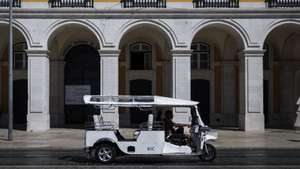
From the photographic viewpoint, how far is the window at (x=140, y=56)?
37.6 m

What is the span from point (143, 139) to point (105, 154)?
1230 millimetres

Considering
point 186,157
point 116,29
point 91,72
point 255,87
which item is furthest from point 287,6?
point 186,157

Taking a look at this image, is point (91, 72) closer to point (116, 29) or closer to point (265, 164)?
point (116, 29)

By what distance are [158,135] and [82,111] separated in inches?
822

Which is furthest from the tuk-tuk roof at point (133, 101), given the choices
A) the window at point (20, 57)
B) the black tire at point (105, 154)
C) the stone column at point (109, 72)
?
the window at point (20, 57)

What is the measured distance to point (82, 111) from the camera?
124 feet

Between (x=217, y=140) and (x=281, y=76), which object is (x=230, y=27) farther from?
(x=217, y=140)

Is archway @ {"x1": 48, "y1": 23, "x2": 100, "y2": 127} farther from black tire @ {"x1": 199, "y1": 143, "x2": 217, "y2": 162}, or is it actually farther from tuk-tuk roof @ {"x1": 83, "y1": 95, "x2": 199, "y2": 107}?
black tire @ {"x1": 199, "y1": 143, "x2": 217, "y2": 162}

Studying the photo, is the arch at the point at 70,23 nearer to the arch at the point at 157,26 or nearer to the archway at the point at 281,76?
the arch at the point at 157,26

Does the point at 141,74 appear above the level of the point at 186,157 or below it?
above

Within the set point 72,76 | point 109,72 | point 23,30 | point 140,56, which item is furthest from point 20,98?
point 140,56

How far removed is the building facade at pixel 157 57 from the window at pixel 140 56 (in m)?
0.07

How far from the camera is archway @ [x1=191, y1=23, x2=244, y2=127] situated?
122ft

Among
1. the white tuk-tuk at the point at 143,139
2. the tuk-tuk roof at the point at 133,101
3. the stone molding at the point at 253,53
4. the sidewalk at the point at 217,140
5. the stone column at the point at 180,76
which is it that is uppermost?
the stone molding at the point at 253,53
